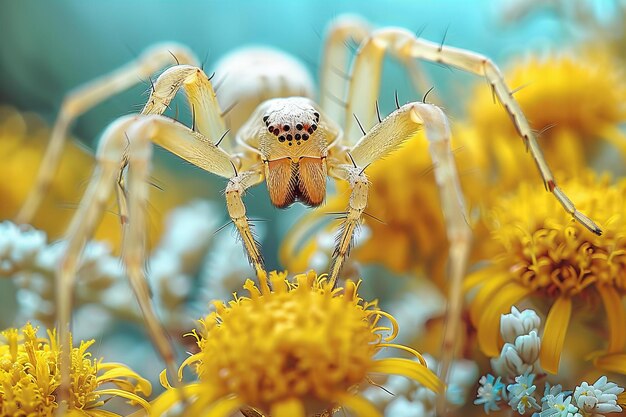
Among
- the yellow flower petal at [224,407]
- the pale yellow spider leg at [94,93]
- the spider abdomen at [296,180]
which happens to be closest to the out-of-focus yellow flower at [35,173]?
the pale yellow spider leg at [94,93]

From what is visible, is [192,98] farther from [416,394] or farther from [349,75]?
[416,394]

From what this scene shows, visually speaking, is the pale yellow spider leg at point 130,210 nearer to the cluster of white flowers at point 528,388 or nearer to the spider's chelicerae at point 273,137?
the spider's chelicerae at point 273,137

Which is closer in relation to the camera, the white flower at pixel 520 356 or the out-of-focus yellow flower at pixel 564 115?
the white flower at pixel 520 356

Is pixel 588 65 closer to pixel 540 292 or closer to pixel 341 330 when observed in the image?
pixel 540 292

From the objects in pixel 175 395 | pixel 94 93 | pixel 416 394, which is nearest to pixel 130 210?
pixel 175 395

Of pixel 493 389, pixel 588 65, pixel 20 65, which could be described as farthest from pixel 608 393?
pixel 20 65

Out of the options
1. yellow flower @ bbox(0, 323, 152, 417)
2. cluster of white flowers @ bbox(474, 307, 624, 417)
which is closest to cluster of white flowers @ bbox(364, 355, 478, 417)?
cluster of white flowers @ bbox(474, 307, 624, 417)
